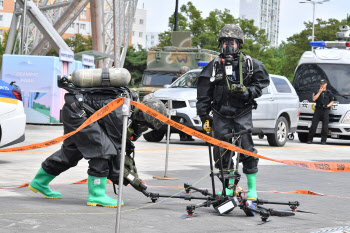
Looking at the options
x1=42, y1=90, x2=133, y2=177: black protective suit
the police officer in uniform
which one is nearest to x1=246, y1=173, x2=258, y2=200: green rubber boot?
x1=42, y1=90, x2=133, y2=177: black protective suit

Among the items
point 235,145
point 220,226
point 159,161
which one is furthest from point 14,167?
point 220,226

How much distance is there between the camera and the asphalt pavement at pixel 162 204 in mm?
6402

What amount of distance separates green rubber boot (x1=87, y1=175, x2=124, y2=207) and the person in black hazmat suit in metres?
1.14

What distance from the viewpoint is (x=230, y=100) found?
7.68 meters

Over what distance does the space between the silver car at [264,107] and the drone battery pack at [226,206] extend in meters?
9.57

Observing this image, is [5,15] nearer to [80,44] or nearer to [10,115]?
A: [80,44]

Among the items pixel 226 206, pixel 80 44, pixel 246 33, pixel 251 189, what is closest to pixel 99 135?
pixel 226 206

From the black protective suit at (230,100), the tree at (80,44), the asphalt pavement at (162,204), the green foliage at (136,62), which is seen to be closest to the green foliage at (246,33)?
the green foliage at (136,62)

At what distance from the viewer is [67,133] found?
291 inches

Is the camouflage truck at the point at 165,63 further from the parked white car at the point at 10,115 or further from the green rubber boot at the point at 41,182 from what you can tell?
the green rubber boot at the point at 41,182

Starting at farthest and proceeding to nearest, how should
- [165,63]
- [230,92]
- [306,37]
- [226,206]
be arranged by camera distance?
[306,37], [165,63], [230,92], [226,206]

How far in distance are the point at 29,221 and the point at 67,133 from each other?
4.24 ft

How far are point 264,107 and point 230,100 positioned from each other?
10.3 metres

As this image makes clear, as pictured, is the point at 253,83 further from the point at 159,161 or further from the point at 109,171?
the point at 159,161
